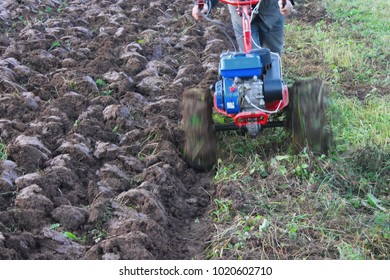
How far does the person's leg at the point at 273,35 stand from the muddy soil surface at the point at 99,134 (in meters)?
0.79

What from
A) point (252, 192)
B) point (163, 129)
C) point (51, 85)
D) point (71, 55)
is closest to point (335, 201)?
point (252, 192)

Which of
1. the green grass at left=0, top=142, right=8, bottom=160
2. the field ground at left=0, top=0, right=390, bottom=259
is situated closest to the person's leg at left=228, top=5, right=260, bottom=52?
the field ground at left=0, top=0, right=390, bottom=259

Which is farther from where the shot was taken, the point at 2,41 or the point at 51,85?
the point at 2,41

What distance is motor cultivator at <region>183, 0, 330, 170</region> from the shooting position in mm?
4762

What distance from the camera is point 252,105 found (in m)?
4.75

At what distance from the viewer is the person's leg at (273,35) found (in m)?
5.88

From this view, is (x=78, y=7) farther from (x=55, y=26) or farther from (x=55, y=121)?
(x=55, y=121)

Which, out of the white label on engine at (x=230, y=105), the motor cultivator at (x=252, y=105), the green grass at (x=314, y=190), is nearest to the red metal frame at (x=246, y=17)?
the motor cultivator at (x=252, y=105)

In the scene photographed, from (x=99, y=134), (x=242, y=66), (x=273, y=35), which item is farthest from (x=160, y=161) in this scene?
(x=273, y=35)

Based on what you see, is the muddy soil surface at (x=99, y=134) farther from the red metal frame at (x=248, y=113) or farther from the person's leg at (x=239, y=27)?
the person's leg at (x=239, y=27)

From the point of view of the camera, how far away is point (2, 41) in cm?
743

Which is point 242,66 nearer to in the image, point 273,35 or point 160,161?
point 160,161

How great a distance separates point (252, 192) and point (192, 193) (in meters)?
0.45

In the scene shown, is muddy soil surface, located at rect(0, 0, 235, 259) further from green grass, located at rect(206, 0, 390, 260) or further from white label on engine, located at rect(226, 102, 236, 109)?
white label on engine, located at rect(226, 102, 236, 109)
